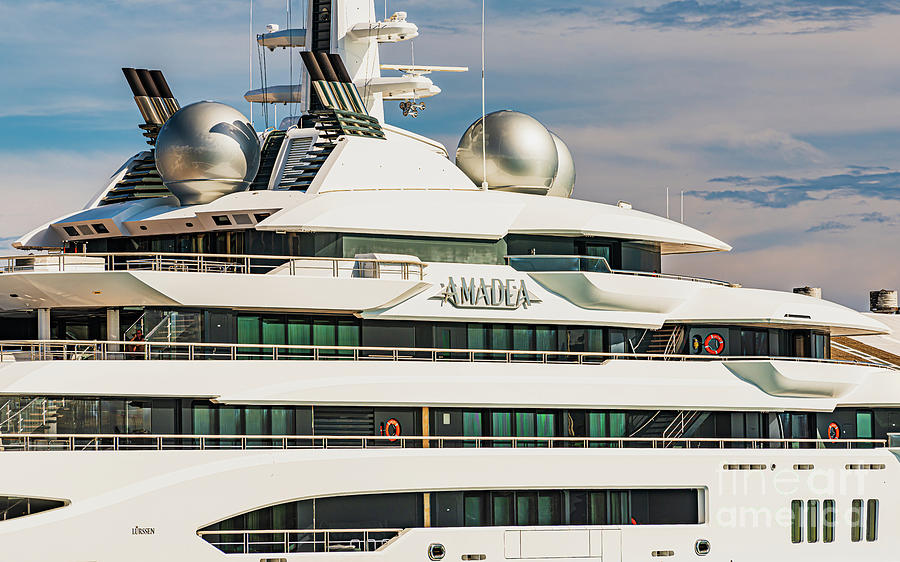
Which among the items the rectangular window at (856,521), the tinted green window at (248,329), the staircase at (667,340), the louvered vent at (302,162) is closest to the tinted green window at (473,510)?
the tinted green window at (248,329)

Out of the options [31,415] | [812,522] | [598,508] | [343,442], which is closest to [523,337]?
[598,508]

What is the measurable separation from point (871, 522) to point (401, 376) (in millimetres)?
12276

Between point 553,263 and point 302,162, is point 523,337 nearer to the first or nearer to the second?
point 553,263

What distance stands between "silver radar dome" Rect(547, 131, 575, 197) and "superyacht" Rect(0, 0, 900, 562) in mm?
1700

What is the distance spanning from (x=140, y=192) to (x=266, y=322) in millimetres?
7752

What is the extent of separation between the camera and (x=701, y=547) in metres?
27.2

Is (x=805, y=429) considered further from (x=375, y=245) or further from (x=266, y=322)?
(x=266, y=322)

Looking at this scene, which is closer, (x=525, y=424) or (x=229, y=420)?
(x=229, y=420)

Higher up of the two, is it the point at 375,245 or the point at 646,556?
the point at 375,245

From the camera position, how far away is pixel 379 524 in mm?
25391

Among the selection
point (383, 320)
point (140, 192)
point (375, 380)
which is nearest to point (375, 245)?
point (383, 320)

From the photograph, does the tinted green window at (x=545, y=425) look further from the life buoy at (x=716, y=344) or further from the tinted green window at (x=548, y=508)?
the life buoy at (x=716, y=344)

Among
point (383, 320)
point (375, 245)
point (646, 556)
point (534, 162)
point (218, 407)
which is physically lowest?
point (646, 556)

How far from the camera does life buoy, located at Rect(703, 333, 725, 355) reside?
100 feet
